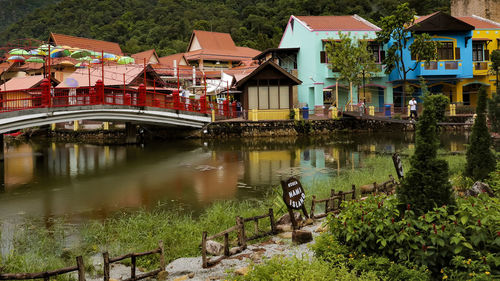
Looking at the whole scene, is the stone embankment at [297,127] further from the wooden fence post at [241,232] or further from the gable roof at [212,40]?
the gable roof at [212,40]

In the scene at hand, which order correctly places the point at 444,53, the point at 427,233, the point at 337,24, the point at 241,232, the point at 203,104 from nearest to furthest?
the point at 427,233 → the point at 241,232 → the point at 203,104 → the point at 444,53 → the point at 337,24

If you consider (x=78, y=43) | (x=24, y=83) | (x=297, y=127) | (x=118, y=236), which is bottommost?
(x=118, y=236)

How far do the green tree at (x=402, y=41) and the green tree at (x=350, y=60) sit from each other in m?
1.60

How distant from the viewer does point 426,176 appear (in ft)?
21.6

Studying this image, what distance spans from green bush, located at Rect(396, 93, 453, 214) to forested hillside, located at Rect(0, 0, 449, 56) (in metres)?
54.5

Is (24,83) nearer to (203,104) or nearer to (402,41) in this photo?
(203,104)

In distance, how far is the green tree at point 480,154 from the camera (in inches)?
428

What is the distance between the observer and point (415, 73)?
123ft

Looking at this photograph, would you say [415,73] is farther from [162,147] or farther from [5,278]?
[5,278]

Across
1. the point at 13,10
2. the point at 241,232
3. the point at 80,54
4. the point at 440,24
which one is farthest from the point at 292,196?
the point at 13,10

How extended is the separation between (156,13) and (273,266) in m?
81.3

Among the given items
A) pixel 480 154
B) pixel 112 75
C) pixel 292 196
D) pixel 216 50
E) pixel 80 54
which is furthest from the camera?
pixel 216 50

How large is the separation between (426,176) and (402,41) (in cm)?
3386

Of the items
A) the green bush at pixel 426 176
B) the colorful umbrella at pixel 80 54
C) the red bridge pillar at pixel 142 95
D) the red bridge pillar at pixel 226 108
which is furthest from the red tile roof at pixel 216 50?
the green bush at pixel 426 176
